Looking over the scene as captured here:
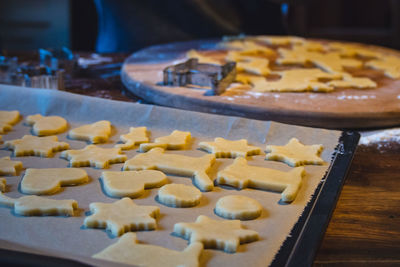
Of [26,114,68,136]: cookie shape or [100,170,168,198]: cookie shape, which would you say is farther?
[26,114,68,136]: cookie shape

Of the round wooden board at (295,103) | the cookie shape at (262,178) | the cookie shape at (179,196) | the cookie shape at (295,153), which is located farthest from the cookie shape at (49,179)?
the round wooden board at (295,103)

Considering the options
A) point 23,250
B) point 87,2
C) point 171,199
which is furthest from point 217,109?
point 87,2

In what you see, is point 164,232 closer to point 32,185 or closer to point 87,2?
point 32,185

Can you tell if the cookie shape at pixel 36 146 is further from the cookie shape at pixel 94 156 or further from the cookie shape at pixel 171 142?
the cookie shape at pixel 171 142

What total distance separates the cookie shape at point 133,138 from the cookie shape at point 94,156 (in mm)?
39

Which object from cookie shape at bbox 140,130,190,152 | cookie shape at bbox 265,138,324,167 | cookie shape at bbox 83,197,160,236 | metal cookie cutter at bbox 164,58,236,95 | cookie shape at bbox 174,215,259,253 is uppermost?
metal cookie cutter at bbox 164,58,236,95

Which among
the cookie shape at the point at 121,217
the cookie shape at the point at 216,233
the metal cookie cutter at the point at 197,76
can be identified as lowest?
the cookie shape at the point at 216,233

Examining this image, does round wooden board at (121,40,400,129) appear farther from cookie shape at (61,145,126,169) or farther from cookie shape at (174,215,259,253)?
cookie shape at (174,215,259,253)

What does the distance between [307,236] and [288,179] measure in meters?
0.22

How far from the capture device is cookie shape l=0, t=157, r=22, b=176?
0.97 meters

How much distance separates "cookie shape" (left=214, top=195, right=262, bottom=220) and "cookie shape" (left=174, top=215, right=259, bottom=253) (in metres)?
0.03

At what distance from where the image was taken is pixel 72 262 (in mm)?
580

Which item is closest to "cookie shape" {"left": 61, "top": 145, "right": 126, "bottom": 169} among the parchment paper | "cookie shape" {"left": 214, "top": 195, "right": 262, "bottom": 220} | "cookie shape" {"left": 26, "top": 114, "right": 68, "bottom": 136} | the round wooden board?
the parchment paper

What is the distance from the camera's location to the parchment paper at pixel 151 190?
0.73 meters
